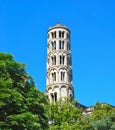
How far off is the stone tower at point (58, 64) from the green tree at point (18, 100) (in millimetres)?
67685

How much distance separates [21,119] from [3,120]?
1072 millimetres

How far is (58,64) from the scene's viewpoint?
105750 millimetres

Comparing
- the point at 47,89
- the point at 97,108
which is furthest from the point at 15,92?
the point at 47,89

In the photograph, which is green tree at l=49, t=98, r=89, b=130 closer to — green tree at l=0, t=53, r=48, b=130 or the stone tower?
green tree at l=0, t=53, r=48, b=130

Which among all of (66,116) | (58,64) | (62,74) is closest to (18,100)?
(66,116)

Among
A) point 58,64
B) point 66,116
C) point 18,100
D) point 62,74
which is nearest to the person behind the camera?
point 18,100

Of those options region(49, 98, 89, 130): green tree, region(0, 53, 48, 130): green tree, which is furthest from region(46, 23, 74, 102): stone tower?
region(0, 53, 48, 130): green tree

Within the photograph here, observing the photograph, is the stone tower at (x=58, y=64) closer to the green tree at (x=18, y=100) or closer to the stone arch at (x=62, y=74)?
the stone arch at (x=62, y=74)

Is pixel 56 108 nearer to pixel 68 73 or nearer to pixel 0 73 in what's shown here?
pixel 0 73

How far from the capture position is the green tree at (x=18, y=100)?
27625 millimetres

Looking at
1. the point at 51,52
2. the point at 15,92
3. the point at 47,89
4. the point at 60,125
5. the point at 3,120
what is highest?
the point at 51,52

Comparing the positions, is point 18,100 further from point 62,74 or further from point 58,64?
point 58,64

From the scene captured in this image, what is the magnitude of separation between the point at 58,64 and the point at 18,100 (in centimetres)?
7751

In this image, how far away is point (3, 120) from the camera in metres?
27.8
